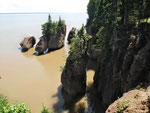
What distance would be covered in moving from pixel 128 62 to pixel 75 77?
9.54m

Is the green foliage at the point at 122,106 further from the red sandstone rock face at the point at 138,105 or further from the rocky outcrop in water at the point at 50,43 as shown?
the rocky outcrop in water at the point at 50,43

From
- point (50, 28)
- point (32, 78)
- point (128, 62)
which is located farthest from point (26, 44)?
point (128, 62)

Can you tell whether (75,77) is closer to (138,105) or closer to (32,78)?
(32,78)

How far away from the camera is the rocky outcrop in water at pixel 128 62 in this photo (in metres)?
12.2

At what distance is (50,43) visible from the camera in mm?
43750

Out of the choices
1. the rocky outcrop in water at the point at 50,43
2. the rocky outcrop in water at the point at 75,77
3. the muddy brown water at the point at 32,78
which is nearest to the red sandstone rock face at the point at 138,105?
the rocky outcrop in water at the point at 75,77

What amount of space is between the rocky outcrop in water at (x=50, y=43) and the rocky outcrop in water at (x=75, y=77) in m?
23.4

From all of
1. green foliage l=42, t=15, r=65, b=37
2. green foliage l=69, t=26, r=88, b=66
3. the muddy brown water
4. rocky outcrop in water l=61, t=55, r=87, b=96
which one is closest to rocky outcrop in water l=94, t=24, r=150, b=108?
rocky outcrop in water l=61, t=55, r=87, b=96

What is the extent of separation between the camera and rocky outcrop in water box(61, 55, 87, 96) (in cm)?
2011

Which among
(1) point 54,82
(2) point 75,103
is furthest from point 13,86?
(2) point 75,103

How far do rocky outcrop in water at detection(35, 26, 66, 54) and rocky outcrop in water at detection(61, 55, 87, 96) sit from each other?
23409mm

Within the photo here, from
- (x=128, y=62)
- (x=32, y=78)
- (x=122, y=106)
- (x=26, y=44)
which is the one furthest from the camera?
(x=26, y=44)

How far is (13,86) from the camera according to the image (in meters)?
24.7

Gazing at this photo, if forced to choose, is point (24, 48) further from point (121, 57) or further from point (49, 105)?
point (121, 57)
